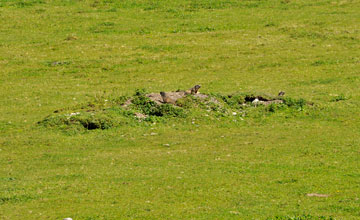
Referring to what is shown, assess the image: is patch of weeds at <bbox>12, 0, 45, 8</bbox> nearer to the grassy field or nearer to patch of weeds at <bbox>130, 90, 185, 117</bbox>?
the grassy field

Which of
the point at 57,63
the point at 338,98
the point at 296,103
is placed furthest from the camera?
the point at 57,63

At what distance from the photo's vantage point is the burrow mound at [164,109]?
1802 centimetres

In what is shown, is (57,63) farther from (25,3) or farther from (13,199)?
(13,199)

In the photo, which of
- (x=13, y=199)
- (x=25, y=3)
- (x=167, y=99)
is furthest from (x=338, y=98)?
(x=25, y=3)

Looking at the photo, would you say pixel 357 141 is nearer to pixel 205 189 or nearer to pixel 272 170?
pixel 272 170

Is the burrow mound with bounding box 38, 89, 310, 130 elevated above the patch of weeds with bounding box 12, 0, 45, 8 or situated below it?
below

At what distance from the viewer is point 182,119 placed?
1858cm

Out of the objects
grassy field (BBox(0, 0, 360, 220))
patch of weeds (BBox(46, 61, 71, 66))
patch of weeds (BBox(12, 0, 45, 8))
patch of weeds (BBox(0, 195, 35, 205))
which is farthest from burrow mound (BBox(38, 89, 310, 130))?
patch of weeds (BBox(12, 0, 45, 8))

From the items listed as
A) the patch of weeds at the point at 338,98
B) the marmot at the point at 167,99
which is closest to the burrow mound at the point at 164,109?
the marmot at the point at 167,99

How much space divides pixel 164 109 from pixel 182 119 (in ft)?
2.05

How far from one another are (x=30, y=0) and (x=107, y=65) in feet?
41.6

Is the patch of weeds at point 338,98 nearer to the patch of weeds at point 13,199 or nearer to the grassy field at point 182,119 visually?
the grassy field at point 182,119

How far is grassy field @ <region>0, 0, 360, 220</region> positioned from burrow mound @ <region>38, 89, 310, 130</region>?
29 cm

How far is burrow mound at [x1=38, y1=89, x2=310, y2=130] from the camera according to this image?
1802 cm
